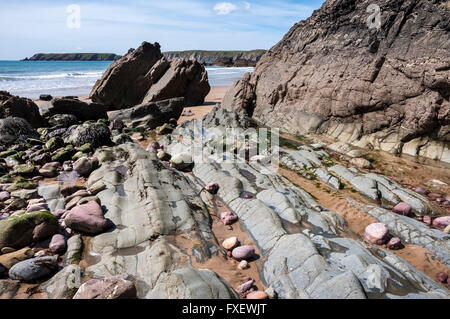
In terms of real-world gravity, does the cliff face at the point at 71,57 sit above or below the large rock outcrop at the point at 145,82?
above

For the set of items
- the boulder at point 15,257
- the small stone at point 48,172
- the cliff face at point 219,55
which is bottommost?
the boulder at point 15,257

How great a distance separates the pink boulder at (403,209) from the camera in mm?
6781

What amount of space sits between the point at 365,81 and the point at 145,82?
15660 millimetres

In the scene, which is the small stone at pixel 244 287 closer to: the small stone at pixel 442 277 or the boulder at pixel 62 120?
the small stone at pixel 442 277

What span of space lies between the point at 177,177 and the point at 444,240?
6329mm

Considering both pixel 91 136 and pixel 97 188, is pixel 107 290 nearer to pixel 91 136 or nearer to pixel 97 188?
pixel 97 188

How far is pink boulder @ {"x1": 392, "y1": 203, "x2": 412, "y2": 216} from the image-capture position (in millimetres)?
6781

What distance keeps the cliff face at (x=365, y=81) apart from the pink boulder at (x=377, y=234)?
6.73 meters

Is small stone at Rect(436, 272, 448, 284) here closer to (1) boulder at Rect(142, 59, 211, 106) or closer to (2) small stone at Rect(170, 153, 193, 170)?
(2) small stone at Rect(170, 153, 193, 170)

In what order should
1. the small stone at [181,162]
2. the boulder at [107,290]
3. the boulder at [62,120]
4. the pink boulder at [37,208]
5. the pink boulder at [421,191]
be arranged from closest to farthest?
the boulder at [107,290] → the pink boulder at [37,208] → the pink boulder at [421,191] → the small stone at [181,162] → the boulder at [62,120]

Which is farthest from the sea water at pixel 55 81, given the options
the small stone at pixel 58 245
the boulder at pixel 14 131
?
the small stone at pixel 58 245

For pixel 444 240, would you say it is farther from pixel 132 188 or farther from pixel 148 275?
pixel 132 188

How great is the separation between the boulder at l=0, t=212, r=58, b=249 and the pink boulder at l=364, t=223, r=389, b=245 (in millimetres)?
6482
